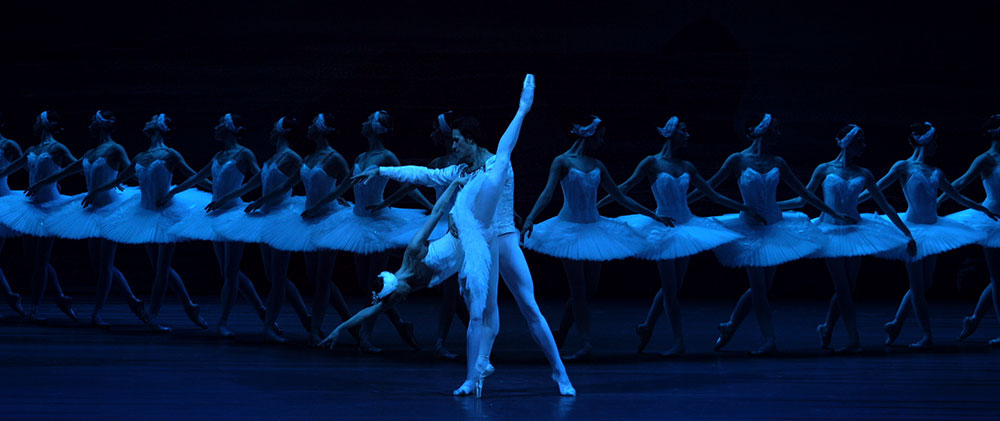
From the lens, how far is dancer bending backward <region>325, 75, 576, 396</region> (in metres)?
4.71

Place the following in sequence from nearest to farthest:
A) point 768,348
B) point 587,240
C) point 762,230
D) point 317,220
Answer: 1. point 587,240
2. point 768,348
3. point 762,230
4. point 317,220

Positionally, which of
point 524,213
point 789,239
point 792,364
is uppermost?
point 789,239

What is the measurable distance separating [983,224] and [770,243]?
1458mm

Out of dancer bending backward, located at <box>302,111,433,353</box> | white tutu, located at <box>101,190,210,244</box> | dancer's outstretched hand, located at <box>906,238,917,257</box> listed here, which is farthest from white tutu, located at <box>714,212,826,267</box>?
white tutu, located at <box>101,190,210,244</box>

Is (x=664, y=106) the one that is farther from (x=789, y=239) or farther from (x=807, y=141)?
(x=789, y=239)

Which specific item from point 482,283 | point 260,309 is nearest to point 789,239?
point 482,283

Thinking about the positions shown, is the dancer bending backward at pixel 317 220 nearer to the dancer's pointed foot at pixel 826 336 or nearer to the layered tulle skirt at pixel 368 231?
the layered tulle skirt at pixel 368 231

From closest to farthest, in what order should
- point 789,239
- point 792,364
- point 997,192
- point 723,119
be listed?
point 792,364
point 789,239
point 997,192
point 723,119

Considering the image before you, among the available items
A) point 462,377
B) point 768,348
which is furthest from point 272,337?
point 768,348

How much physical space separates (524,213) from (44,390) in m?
6.17

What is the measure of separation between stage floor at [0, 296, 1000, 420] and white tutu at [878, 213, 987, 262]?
1.78 feet

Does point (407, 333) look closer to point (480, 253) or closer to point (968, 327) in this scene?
point (480, 253)

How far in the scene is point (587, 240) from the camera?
20.2 feet

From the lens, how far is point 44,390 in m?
4.83
